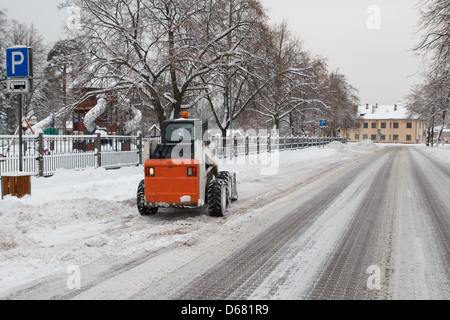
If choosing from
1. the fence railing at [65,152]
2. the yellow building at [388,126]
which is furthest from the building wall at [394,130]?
the fence railing at [65,152]

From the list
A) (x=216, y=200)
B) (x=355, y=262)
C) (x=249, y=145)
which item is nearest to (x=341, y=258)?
(x=355, y=262)

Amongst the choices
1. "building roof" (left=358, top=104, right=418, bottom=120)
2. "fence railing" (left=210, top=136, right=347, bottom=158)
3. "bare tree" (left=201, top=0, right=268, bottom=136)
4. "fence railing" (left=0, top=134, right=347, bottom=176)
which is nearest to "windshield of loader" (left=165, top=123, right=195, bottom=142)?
"fence railing" (left=0, top=134, right=347, bottom=176)

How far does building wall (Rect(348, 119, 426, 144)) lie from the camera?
98.6 m

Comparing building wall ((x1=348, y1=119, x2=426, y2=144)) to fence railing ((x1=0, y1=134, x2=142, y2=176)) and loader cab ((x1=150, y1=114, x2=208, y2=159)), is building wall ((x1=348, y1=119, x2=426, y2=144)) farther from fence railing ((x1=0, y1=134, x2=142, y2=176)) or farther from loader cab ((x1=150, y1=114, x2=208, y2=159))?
loader cab ((x1=150, y1=114, x2=208, y2=159))

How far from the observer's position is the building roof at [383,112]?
102m

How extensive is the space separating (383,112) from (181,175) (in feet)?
361

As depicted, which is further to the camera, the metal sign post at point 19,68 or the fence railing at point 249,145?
the fence railing at point 249,145

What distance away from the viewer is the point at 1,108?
37.7 m

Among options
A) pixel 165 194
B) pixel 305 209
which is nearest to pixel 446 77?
pixel 305 209

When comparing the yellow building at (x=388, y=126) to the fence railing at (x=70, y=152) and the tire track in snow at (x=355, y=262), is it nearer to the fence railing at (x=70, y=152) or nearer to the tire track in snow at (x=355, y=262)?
the fence railing at (x=70, y=152)
